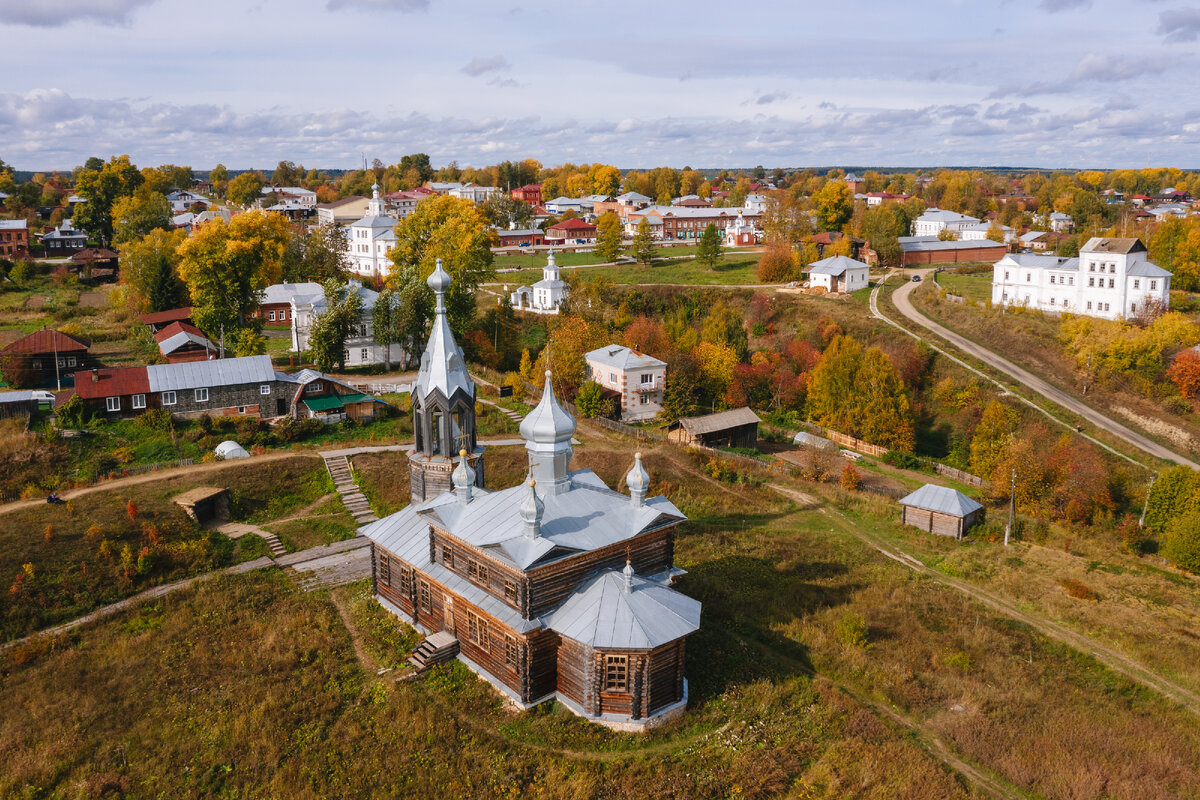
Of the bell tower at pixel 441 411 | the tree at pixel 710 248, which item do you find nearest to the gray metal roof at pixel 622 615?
the bell tower at pixel 441 411

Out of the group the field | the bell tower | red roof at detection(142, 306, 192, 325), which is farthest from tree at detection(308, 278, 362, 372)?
the bell tower

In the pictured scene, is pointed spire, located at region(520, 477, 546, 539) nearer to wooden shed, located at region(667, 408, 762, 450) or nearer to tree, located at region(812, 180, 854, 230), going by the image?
wooden shed, located at region(667, 408, 762, 450)

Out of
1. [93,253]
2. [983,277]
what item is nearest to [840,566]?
[983,277]

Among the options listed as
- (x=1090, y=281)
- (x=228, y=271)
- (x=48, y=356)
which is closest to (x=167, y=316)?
(x=228, y=271)

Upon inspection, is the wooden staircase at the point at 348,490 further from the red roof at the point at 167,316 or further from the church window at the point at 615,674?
the red roof at the point at 167,316

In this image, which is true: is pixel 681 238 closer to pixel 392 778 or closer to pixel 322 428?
pixel 322 428
